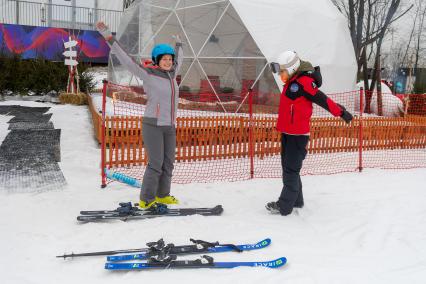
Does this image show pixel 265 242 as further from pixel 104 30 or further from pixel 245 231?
pixel 104 30

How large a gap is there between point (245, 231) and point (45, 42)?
22.0 m

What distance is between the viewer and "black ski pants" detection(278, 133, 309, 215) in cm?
468

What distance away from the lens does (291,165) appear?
15.4ft

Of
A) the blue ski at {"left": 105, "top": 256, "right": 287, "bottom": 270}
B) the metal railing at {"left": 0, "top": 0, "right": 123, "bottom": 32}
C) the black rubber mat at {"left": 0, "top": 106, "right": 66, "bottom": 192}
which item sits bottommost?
the blue ski at {"left": 105, "top": 256, "right": 287, "bottom": 270}

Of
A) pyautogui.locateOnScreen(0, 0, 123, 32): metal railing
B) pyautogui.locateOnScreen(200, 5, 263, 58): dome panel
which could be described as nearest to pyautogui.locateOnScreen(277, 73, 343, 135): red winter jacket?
pyautogui.locateOnScreen(200, 5, 263, 58): dome panel

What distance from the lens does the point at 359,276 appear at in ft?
10.8

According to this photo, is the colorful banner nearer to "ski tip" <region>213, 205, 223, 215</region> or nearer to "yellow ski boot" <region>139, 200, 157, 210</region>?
"yellow ski boot" <region>139, 200, 157, 210</region>

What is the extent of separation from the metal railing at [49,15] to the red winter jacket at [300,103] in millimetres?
23460

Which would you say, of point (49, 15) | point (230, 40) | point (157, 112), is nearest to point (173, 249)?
point (157, 112)

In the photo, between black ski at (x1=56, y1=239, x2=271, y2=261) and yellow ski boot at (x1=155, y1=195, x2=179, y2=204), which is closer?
black ski at (x1=56, y1=239, x2=271, y2=261)

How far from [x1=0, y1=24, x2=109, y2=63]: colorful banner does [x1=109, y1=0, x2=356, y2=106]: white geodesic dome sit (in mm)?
11136

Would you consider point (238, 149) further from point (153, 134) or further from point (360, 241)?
point (360, 241)

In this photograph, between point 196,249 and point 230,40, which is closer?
point 196,249

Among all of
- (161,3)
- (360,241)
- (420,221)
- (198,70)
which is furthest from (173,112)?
(161,3)
